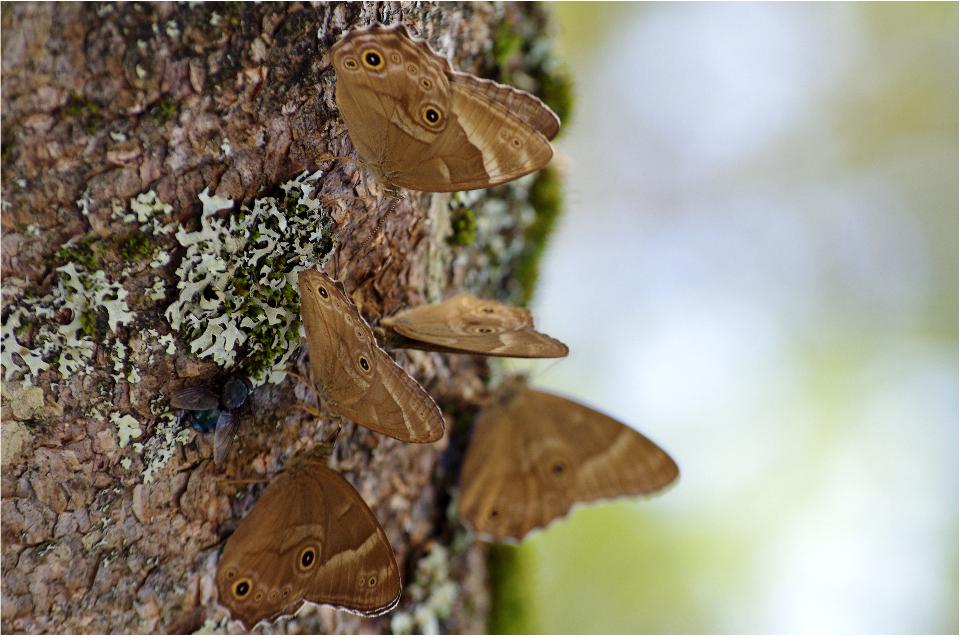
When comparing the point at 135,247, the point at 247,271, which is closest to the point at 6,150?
the point at 135,247

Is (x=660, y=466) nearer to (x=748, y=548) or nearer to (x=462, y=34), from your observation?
(x=462, y=34)

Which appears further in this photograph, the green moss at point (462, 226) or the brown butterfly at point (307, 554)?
the green moss at point (462, 226)

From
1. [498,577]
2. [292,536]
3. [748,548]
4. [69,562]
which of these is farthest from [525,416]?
[748,548]

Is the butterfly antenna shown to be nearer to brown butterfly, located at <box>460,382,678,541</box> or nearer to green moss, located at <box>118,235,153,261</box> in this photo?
green moss, located at <box>118,235,153,261</box>

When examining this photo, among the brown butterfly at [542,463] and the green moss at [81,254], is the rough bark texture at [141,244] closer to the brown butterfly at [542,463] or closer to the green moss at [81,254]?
the green moss at [81,254]

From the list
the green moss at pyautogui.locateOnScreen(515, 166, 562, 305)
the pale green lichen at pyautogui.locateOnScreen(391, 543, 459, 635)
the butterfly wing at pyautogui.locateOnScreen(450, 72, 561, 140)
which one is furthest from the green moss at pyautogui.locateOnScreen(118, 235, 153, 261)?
the green moss at pyautogui.locateOnScreen(515, 166, 562, 305)

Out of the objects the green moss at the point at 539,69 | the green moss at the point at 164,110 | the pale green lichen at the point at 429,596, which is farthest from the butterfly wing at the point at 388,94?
the pale green lichen at the point at 429,596
